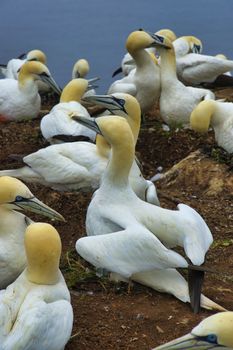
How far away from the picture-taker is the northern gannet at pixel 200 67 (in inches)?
416

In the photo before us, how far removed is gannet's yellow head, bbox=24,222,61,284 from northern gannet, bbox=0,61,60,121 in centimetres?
499

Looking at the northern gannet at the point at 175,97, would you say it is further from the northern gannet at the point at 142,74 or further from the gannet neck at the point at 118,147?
the gannet neck at the point at 118,147

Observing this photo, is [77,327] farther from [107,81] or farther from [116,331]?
[107,81]

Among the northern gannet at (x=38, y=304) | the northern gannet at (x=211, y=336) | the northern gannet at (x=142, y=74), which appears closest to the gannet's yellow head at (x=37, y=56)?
the northern gannet at (x=142, y=74)

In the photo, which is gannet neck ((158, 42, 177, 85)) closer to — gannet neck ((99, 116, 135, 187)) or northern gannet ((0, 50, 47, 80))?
northern gannet ((0, 50, 47, 80))

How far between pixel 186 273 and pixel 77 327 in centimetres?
109

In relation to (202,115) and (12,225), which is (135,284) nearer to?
(12,225)

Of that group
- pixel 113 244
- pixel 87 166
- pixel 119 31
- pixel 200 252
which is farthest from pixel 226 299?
pixel 119 31

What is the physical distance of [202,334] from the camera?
158 inches

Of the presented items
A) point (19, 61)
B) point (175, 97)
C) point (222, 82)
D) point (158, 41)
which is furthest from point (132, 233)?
point (19, 61)

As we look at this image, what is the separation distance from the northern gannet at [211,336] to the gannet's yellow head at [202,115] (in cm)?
464

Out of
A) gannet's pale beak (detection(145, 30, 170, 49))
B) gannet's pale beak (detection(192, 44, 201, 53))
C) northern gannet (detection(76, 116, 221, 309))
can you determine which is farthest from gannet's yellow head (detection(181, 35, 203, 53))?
northern gannet (detection(76, 116, 221, 309))

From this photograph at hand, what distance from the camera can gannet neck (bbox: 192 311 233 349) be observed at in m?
4.00

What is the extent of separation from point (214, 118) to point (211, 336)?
4.76m
